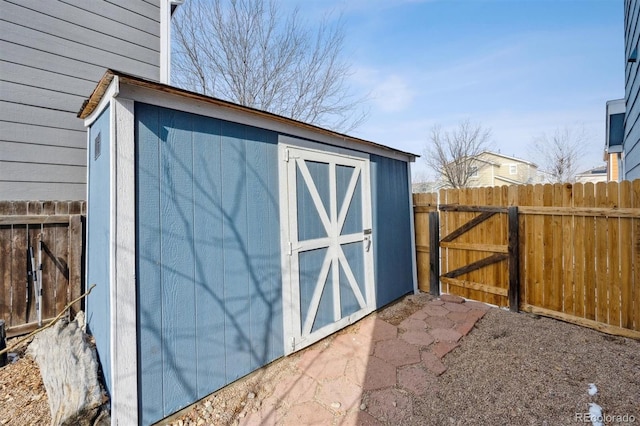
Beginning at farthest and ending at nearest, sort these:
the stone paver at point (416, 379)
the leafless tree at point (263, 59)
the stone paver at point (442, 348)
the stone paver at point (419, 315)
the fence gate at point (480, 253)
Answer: the leafless tree at point (263, 59) → the fence gate at point (480, 253) → the stone paver at point (419, 315) → the stone paver at point (442, 348) → the stone paver at point (416, 379)

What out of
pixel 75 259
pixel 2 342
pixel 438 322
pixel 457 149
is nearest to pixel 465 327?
pixel 438 322

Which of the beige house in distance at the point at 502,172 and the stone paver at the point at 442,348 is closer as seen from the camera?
the stone paver at the point at 442,348

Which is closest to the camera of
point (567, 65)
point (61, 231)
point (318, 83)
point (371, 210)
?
point (61, 231)

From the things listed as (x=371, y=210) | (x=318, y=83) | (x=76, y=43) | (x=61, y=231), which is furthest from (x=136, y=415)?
(x=318, y=83)

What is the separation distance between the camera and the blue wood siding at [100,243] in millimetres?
1948

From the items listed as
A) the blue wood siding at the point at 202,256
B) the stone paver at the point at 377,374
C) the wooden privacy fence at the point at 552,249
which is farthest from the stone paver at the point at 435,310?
the blue wood siding at the point at 202,256

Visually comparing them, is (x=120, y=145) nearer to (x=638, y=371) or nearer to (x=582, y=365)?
(x=582, y=365)

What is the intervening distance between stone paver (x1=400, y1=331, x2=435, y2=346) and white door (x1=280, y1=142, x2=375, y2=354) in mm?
603

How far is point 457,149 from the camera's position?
1545 cm

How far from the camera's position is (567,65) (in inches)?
289

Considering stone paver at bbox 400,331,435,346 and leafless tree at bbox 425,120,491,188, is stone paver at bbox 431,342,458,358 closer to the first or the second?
stone paver at bbox 400,331,435,346

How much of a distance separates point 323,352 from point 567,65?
927 centimetres

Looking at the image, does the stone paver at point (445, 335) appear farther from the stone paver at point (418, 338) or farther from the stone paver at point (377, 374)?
the stone paver at point (377, 374)

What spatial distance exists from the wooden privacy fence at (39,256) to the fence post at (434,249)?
4.40m
